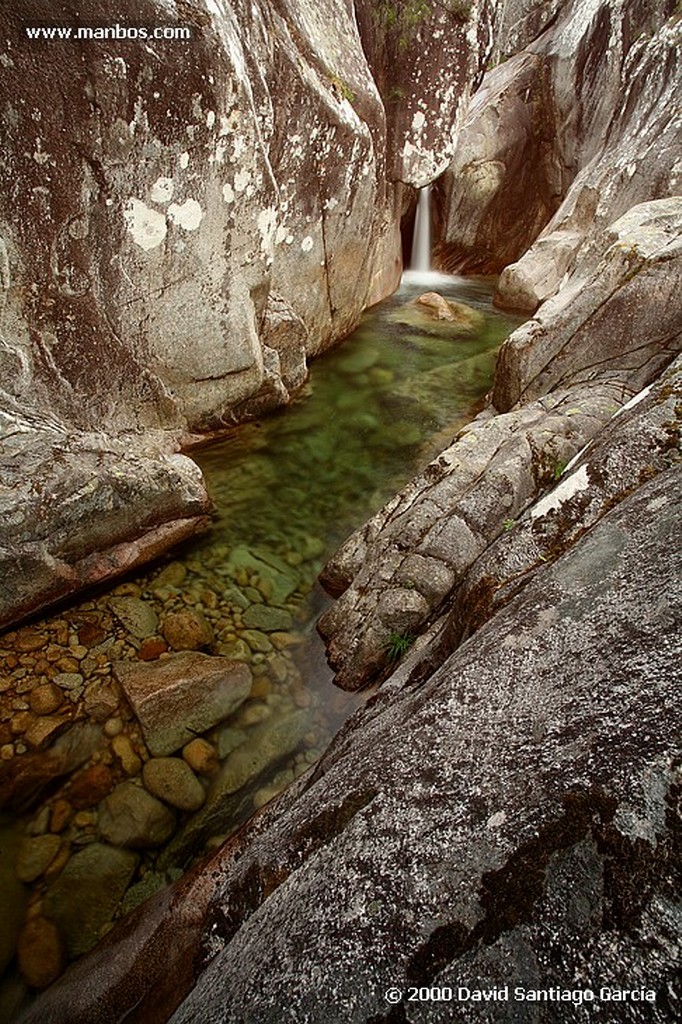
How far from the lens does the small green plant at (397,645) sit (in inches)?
178

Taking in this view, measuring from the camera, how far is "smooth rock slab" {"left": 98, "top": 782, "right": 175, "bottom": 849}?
12.4ft

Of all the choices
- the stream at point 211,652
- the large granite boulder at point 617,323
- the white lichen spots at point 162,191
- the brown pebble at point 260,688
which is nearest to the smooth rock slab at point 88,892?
the stream at point 211,652

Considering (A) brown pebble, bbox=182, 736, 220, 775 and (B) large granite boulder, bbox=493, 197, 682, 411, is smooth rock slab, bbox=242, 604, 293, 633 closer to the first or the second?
(A) brown pebble, bbox=182, 736, 220, 775

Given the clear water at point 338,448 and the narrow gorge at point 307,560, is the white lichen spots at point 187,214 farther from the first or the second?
the clear water at point 338,448

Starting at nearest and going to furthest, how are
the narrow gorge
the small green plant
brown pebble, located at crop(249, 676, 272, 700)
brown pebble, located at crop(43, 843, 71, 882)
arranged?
the narrow gorge < brown pebble, located at crop(43, 843, 71, 882) < the small green plant < brown pebble, located at crop(249, 676, 272, 700)

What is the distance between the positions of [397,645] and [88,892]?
2697mm

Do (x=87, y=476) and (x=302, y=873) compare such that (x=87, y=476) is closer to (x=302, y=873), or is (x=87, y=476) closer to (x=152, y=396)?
(x=152, y=396)

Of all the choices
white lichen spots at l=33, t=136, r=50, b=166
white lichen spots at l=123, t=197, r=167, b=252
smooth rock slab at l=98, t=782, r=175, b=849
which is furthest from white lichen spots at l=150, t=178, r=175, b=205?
smooth rock slab at l=98, t=782, r=175, b=849

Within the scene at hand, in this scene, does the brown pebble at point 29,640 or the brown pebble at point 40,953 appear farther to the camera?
the brown pebble at point 29,640

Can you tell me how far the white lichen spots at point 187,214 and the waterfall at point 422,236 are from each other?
11.9 m

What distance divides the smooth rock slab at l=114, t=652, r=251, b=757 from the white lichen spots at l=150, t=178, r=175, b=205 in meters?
4.95

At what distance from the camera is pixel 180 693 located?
4.48 m

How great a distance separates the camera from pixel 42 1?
4.76 meters

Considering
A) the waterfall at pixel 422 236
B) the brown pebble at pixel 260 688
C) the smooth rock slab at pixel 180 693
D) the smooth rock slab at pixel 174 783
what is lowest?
the smooth rock slab at pixel 174 783
